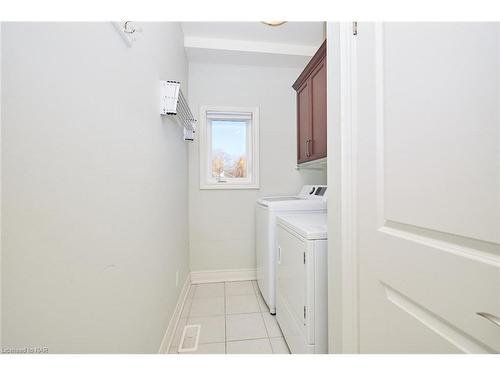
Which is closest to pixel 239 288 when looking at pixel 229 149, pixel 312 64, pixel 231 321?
pixel 231 321

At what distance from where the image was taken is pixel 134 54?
0.96 m

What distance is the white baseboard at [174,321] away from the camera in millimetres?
1314

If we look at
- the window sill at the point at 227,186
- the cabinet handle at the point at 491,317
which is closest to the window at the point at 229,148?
the window sill at the point at 227,186

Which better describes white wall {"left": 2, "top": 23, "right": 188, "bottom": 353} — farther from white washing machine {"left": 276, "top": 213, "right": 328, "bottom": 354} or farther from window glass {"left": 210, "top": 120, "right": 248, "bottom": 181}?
window glass {"left": 210, "top": 120, "right": 248, "bottom": 181}

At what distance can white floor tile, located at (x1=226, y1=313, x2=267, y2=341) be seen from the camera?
1528 millimetres

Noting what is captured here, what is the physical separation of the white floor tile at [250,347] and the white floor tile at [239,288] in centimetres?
70

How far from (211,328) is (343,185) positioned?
1.54 metres

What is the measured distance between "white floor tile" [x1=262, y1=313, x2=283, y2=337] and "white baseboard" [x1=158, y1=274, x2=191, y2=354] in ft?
2.37

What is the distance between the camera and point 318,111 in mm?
1849

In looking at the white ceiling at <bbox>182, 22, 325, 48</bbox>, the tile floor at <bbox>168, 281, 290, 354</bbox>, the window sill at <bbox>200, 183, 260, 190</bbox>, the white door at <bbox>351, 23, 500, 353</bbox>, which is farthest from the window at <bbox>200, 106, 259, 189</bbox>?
the white door at <bbox>351, 23, 500, 353</bbox>

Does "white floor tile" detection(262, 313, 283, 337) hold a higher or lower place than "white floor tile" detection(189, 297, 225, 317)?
higher
